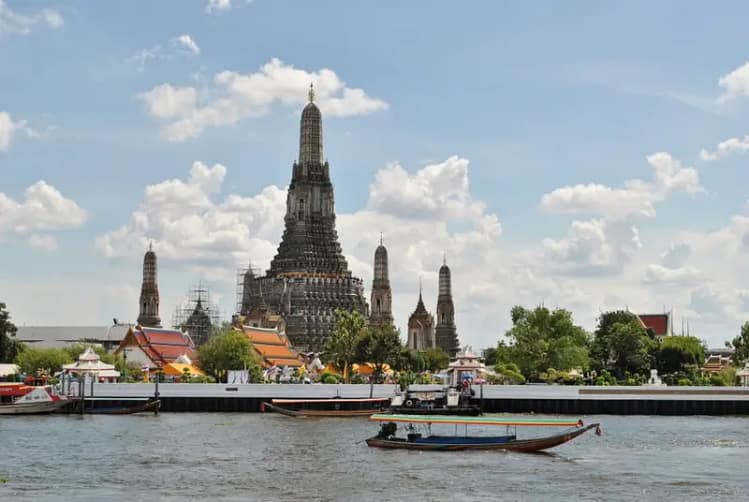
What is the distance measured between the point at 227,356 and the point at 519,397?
37711mm

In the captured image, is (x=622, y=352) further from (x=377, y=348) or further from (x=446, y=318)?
(x=446, y=318)

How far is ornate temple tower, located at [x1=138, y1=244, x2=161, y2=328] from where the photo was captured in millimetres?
169375

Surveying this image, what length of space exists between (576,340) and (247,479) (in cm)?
7463

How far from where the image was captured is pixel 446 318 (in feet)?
641

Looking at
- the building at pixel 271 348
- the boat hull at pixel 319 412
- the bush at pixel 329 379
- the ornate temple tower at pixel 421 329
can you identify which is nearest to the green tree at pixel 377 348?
the bush at pixel 329 379

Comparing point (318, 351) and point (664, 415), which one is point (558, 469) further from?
point (318, 351)

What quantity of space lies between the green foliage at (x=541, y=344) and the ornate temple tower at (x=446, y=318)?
78.9 metres

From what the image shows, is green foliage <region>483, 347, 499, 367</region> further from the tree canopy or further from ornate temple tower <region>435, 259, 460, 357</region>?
the tree canopy

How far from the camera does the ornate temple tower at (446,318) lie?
193 m

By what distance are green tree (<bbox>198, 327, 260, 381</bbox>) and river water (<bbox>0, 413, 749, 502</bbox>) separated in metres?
41.8

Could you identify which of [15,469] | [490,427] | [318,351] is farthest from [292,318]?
[15,469]

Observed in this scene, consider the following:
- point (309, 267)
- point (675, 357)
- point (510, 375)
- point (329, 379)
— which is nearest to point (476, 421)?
point (510, 375)

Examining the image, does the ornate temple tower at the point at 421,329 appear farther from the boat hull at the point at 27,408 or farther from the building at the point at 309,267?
the boat hull at the point at 27,408

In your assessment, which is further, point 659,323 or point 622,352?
point 659,323
